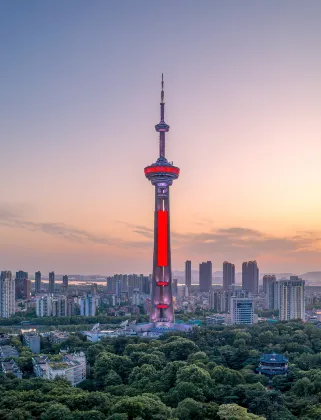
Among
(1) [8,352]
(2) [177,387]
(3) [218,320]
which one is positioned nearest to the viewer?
(2) [177,387]

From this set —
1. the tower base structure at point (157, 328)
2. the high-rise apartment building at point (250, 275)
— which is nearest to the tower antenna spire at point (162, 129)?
the tower base structure at point (157, 328)

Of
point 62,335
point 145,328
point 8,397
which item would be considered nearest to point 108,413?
point 8,397

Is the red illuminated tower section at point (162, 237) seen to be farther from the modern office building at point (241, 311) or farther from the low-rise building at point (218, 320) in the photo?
the modern office building at point (241, 311)

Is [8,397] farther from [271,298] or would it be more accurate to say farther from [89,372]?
[271,298]

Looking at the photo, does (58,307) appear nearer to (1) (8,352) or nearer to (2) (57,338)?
(2) (57,338)

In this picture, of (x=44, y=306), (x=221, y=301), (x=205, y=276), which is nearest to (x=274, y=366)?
(x=44, y=306)

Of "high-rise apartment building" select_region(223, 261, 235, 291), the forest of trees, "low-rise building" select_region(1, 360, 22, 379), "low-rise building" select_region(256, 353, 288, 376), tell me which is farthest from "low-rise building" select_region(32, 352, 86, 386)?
"high-rise apartment building" select_region(223, 261, 235, 291)
